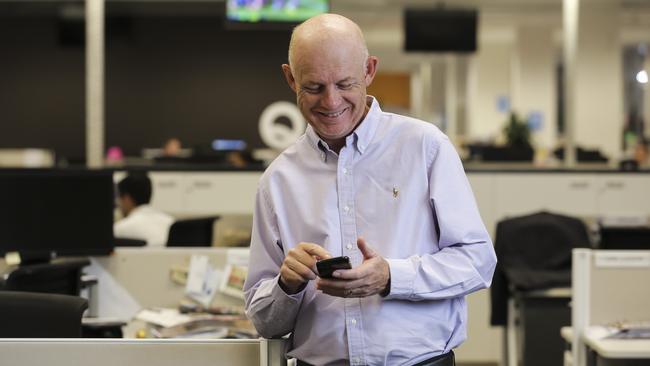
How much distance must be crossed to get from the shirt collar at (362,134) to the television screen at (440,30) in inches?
485

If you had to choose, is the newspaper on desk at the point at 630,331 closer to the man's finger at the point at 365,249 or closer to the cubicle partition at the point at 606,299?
the cubicle partition at the point at 606,299

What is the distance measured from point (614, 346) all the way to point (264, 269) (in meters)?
1.78

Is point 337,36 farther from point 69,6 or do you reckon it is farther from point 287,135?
point 69,6

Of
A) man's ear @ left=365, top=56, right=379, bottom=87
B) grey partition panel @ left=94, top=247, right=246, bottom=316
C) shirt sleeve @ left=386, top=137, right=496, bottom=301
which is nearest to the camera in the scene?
shirt sleeve @ left=386, top=137, right=496, bottom=301

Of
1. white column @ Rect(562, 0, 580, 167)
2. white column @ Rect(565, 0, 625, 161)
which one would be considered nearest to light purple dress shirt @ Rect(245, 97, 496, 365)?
white column @ Rect(562, 0, 580, 167)

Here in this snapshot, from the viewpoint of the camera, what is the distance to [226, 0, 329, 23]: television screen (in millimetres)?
9617

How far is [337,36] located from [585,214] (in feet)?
19.6

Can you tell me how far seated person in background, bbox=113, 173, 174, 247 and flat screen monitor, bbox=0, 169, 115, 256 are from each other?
1119 millimetres

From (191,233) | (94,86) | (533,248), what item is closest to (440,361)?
(533,248)

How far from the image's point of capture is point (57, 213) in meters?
4.52

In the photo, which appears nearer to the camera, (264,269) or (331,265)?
(331,265)

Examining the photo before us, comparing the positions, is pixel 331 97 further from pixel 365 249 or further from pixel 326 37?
pixel 365 249

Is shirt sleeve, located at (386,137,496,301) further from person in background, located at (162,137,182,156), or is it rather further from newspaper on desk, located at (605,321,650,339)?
person in background, located at (162,137,182,156)

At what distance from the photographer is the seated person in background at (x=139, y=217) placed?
5.78m
